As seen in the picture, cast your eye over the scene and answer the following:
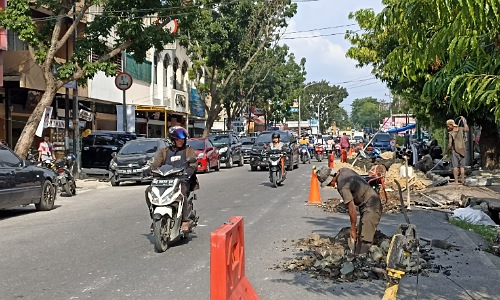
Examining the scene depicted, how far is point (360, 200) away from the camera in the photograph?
8180mm

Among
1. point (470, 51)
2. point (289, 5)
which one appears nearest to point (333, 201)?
point (470, 51)

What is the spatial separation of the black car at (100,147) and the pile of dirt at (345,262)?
16355 millimetres

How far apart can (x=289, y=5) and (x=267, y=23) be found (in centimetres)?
211

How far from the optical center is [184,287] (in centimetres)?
655

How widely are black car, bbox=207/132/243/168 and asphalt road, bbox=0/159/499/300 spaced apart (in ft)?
51.0

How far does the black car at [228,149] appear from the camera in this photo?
31.4 metres

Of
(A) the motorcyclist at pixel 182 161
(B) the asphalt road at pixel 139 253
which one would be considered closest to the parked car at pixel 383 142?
(B) the asphalt road at pixel 139 253

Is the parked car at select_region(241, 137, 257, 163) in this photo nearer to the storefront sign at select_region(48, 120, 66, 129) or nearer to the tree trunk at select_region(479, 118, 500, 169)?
the storefront sign at select_region(48, 120, 66, 129)

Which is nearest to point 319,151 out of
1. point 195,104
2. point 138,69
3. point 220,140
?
point 220,140

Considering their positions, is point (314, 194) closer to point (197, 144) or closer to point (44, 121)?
point (44, 121)

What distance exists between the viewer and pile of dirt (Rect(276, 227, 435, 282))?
707 centimetres

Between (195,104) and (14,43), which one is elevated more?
(14,43)

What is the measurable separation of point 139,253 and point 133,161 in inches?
483

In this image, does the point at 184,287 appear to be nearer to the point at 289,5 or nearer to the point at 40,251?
the point at 40,251
